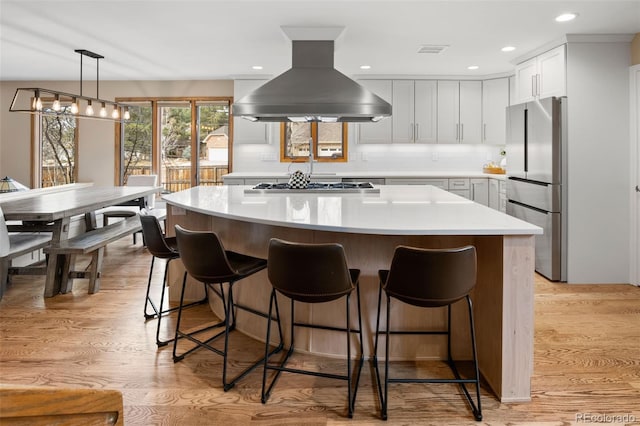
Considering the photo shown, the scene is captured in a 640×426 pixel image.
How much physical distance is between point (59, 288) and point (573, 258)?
15.5 ft

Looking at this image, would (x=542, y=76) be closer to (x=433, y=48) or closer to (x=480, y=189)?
(x=433, y=48)

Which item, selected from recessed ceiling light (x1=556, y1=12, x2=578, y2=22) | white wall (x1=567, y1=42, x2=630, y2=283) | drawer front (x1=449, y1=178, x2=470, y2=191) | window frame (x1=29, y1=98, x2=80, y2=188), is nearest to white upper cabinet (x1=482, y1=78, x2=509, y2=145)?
drawer front (x1=449, y1=178, x2=470, y2=191)

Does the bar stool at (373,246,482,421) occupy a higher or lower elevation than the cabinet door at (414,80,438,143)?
lower

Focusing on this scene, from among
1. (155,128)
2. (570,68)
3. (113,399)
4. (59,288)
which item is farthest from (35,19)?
(570,68)

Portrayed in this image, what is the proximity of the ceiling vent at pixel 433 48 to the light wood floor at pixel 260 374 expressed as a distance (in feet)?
9.03

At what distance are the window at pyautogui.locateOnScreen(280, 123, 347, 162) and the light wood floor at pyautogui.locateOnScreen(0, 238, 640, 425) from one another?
11.6 feet

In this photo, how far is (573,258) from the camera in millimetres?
4340

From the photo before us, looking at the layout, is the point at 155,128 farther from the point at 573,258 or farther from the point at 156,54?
the point at 573,258

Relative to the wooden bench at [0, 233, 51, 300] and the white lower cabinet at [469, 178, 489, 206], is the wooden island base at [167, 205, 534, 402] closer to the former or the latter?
the wooden bench at [0, 233, 51, 300]

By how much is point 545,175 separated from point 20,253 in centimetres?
479

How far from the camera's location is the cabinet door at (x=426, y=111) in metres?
6.26

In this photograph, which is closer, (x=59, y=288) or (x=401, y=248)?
(x=401, y=248)

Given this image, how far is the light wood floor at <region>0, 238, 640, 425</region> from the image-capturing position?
2059 mm

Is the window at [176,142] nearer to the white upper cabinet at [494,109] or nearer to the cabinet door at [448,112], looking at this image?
the cabinet door at [448,112]
